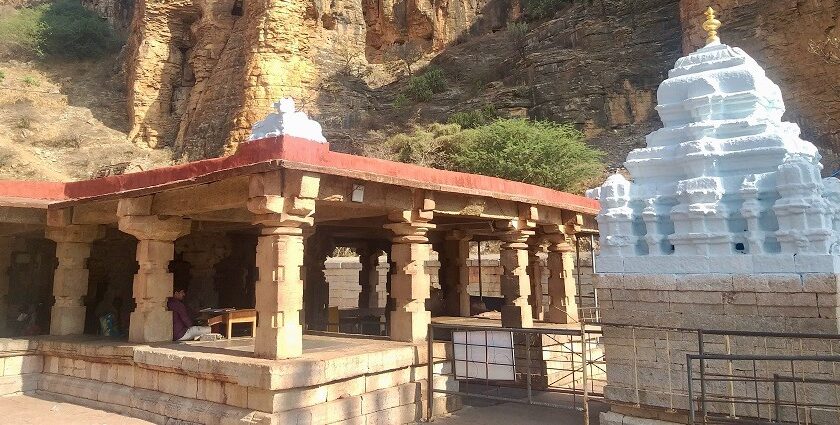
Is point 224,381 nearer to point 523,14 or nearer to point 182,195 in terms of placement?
point 182,195

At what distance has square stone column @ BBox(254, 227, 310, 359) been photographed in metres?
5.46

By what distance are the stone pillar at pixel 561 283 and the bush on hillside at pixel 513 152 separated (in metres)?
11.2

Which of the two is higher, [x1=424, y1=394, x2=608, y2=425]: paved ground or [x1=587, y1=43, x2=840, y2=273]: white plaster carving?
[x1=587, y1=43, x2=840, y2=273]: white plaster carving

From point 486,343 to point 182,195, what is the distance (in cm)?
414

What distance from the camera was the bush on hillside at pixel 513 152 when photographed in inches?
826

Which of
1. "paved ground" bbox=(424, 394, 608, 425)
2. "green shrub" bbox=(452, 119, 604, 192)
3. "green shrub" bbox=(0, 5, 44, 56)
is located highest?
"green shrub" bbox=(0, 5, 44, 56)

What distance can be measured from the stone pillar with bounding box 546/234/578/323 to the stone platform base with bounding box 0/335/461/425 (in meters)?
3.81

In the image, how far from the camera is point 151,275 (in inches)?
273

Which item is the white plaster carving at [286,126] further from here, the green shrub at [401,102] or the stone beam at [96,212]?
the green shrub at [401,102]

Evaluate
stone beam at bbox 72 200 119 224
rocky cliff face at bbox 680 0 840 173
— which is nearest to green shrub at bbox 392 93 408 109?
rocky cliff face at bbox 680 0 840 173

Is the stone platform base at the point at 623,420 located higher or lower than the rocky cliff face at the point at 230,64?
lower

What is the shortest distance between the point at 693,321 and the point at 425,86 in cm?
2666

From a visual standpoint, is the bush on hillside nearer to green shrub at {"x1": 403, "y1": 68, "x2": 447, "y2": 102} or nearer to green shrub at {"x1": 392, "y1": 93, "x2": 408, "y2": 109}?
green shrub at {"x1": 392, "y1": 93, "x2": 408, "y2": 109}

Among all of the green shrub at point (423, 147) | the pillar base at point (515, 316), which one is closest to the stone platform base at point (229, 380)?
the pillar base at point (515, 316)
